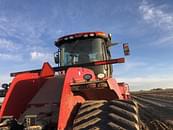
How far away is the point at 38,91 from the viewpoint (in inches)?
293

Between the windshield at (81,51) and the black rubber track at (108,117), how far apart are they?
3.36 meters

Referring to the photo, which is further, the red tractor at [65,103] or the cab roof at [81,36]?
the cab roof at [81,36]

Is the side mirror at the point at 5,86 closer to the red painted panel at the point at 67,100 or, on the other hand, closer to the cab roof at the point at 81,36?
the red painted panel at the point at 67,100

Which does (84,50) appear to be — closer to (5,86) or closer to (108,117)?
(5,86)

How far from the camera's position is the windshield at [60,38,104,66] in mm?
9570

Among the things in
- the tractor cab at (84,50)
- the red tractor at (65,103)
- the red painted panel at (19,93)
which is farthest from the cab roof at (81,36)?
the red painted panel at (19,93)

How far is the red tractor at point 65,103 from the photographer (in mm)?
5941

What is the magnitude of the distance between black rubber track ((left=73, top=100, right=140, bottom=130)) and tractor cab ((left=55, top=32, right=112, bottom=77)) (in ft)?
10.7

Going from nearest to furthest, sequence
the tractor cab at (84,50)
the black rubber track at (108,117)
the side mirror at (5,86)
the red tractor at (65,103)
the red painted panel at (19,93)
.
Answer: the black rubber track at (108,117), the red tractor at (65,103), the red painted panel at (19,93), the side mirror at (5,86), the tractor cab at (84,50)

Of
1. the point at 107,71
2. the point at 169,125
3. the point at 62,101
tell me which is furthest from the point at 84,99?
the point at 169,125

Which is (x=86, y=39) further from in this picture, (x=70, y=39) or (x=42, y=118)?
(x=42, y=118)

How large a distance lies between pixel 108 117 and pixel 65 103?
2.62ft

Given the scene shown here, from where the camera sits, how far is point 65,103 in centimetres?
615

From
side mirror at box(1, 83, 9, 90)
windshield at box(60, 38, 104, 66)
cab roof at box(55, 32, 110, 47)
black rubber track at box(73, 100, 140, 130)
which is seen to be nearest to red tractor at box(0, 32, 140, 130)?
black rubber track at box(73, 100, 140, 130)
